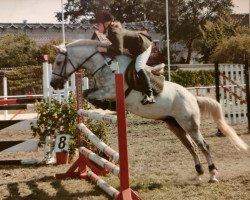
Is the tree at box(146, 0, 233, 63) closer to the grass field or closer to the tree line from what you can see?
the tree line

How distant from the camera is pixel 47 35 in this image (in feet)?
143

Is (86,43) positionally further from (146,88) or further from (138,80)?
(146,88)

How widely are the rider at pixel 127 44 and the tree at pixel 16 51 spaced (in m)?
28.2

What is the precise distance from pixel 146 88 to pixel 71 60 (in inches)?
42.3

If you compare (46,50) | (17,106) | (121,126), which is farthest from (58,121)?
(46,50)

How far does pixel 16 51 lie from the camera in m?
32.8

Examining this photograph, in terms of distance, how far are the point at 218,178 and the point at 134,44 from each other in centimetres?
210

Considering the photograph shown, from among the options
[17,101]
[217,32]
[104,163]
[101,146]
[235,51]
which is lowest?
[104,163]

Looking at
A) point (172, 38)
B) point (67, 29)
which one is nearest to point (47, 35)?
point (67, 29)

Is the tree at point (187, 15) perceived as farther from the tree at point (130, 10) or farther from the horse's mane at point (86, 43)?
the horse's mane at point (86, 43)

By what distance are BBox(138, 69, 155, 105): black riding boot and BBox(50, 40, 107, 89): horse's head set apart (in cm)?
66

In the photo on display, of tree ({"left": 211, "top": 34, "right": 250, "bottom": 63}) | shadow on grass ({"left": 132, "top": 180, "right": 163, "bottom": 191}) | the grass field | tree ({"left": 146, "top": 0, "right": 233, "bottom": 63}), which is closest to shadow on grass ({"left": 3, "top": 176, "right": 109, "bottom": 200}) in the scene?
the grass field

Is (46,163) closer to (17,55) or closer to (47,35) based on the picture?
(17,55)

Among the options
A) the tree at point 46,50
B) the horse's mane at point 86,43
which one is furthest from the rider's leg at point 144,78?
the tree at point 46,50
